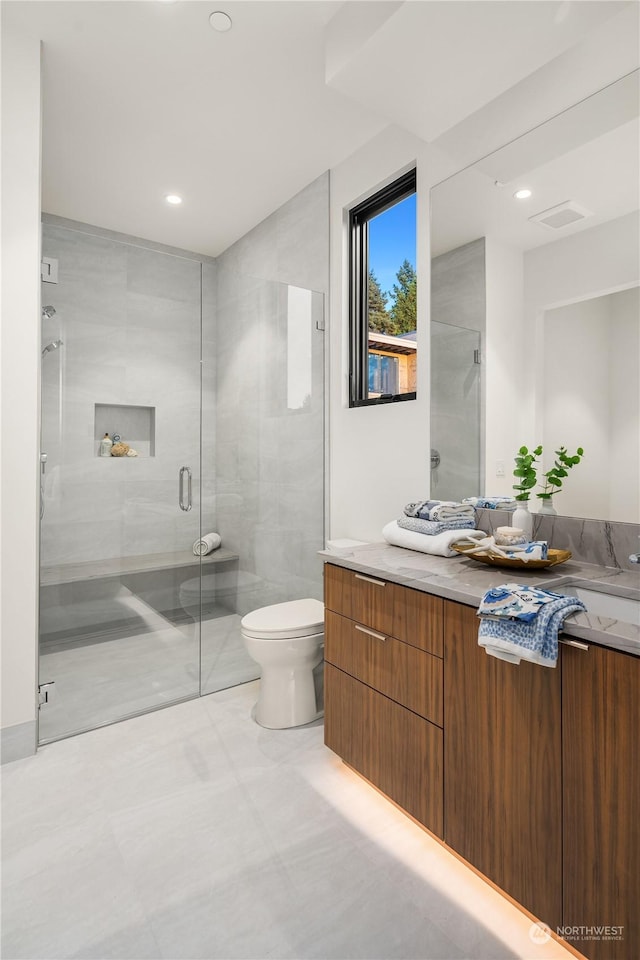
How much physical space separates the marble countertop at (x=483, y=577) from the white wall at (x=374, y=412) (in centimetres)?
58

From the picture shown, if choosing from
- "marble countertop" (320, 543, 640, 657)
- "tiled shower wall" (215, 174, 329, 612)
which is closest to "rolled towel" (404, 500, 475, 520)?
"marble countertop" (320, 543, 640, 657)

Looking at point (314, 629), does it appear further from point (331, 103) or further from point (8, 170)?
point (331, 103)

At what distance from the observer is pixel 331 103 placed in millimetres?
2338

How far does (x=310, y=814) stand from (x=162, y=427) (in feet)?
5.95

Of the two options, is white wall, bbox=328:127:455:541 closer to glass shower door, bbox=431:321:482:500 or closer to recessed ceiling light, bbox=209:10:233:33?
glass shower door, bbox=431:321:482:500

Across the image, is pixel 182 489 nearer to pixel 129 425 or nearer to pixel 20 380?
pixel 129 425

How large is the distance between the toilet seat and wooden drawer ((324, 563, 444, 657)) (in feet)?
1.01

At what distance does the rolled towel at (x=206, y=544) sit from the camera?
2.69m

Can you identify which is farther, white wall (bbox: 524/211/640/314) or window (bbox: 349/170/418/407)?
window (bbox: 349/170/418/407)

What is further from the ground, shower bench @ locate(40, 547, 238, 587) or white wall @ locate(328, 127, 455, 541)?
white wall @ locate(328, 127, 455, 541)

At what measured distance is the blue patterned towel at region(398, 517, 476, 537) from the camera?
1930 millimetres

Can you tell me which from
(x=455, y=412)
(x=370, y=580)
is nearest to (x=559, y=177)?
(x=455, y=412)

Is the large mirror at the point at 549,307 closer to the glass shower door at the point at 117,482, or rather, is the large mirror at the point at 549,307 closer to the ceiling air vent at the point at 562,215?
the ceiling air vent at the point at 562,215

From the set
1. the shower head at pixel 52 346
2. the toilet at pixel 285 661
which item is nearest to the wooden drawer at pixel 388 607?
the toilet at pixel 285 661
